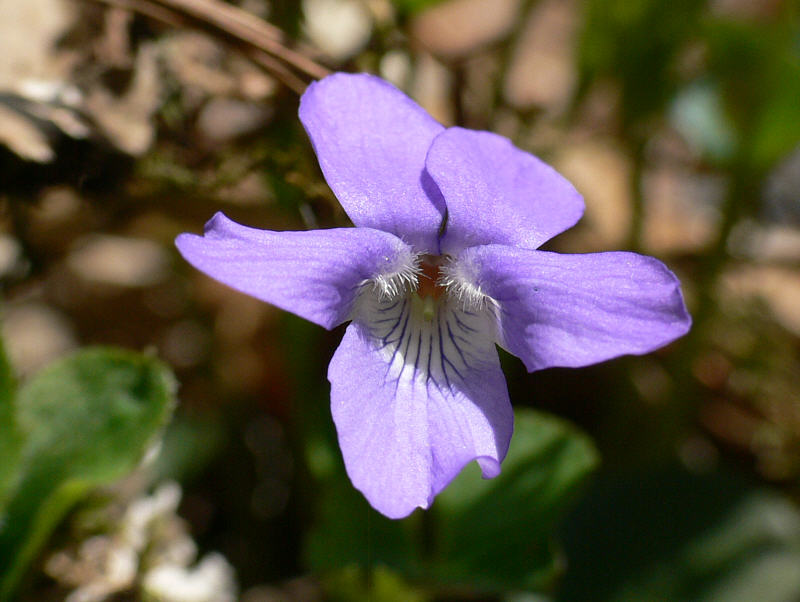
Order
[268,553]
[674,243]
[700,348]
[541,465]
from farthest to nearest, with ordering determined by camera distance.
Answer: [674,243] < [700,348] < [268,553] < [541,465]

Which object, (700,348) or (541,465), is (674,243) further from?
(541,465)

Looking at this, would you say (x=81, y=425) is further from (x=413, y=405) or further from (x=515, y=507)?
(x=515, y=507)

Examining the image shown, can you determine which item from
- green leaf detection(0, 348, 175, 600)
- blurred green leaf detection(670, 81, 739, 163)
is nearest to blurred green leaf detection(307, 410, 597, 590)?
green leaf detection(0, 348, 175, 600)

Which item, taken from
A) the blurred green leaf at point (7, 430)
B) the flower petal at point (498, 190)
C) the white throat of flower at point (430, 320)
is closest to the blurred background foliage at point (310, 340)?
the blurred green leaf at point (7, 430)

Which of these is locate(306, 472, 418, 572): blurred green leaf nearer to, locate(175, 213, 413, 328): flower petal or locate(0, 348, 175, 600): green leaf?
locate(0, 348, 175, 600): green leaf

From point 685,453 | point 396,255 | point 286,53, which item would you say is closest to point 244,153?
point 286,53

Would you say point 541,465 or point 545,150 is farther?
point 545,150
